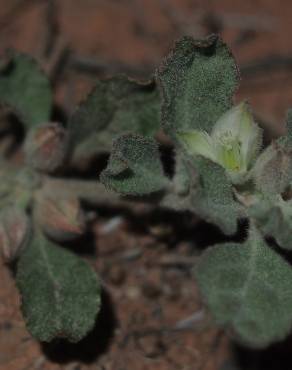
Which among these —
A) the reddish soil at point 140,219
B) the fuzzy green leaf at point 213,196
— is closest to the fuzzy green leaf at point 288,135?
the fuzzy green leaf at point 213,196

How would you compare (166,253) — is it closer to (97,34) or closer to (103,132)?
(103,132)

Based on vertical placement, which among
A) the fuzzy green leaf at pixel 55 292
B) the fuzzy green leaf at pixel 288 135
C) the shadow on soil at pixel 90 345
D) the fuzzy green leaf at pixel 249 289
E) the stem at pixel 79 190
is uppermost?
the fuzzy green leaf at pixel 288 135

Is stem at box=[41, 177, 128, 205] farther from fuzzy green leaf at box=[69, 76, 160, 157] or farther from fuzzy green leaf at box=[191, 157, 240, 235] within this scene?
fuzzy green leaf at box=[191, 157, 240, 235]

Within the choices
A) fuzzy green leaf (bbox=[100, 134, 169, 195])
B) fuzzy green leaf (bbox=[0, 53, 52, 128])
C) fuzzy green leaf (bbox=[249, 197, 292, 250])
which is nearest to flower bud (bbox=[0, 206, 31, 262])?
fuzzy green leaf (bbox=[0, 53, 52, 128])

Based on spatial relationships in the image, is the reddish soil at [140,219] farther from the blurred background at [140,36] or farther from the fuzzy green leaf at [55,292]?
the fuzzy green leaf at [55,292]

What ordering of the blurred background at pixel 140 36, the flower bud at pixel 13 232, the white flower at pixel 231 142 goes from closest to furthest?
the white flower at pixel 231 142 < the flower bud at pixel 13 232 < the blurred background at pixel 140 36

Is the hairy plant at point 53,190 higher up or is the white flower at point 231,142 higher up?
the white flower at point 231,142

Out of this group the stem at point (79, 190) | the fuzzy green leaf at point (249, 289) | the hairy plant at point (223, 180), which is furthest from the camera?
the stem at point (79, 190)
